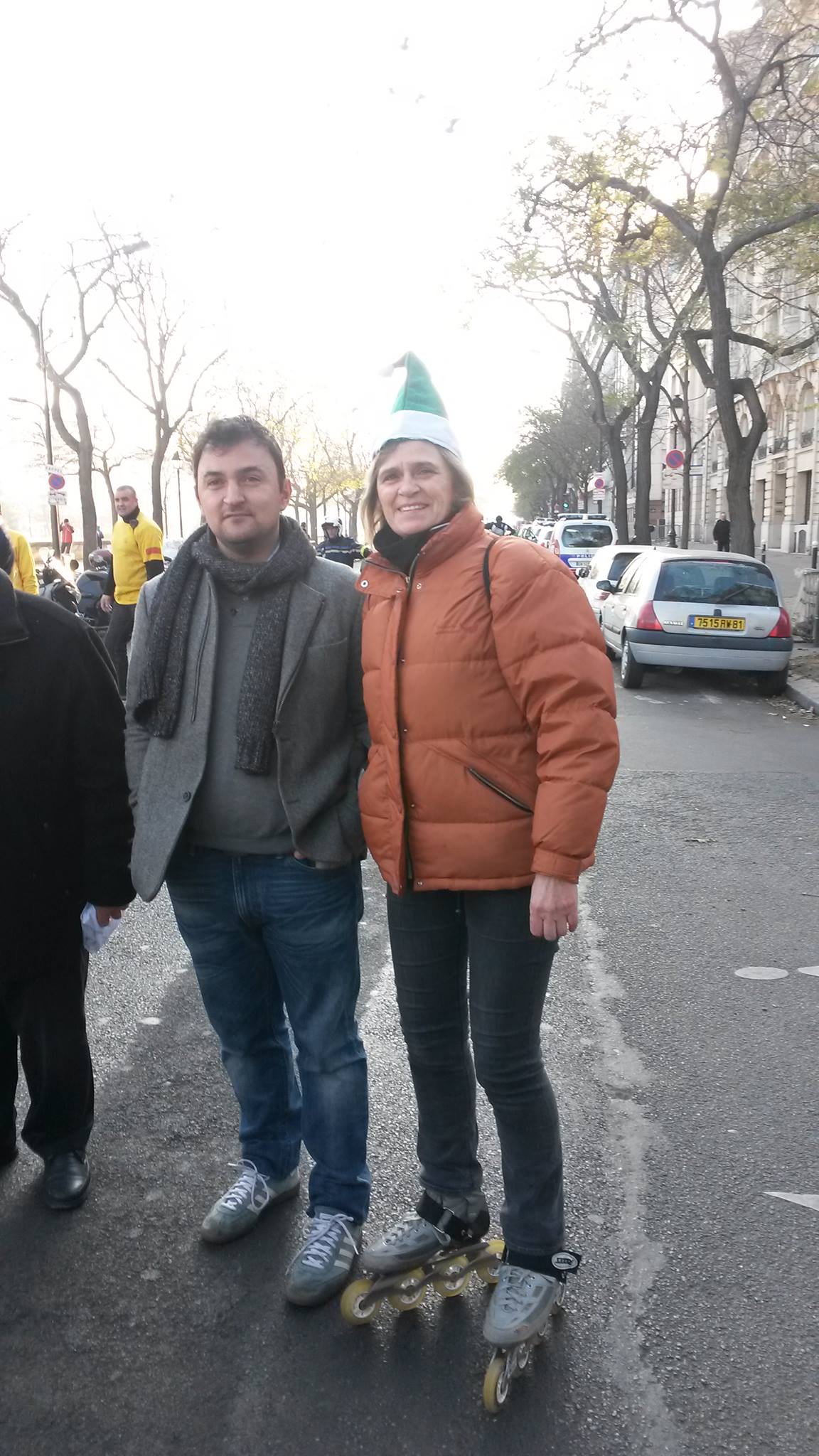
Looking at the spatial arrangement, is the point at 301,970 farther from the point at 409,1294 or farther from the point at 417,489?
the point at 417,489

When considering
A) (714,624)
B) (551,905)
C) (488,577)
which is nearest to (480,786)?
(551,905)

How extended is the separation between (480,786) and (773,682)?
37.7 ft

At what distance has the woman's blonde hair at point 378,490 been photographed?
255cm

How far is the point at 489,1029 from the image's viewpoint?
8.15 ft

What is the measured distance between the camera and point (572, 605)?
2344mm

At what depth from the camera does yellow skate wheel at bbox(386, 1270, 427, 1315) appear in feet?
8.63

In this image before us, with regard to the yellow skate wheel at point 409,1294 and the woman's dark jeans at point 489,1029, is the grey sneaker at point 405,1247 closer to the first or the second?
the yellow skate wheel at point 409,1294

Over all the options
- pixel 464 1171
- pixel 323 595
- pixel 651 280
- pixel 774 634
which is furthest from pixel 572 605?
pixel 651 280

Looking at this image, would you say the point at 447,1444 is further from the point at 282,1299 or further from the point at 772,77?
the point at 772,77

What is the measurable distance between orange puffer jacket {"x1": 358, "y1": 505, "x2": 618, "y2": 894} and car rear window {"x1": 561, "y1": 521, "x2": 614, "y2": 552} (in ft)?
91.9

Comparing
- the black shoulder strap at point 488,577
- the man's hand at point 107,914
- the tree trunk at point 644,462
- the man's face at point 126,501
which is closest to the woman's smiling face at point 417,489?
the black shoulder strap at point 488,577

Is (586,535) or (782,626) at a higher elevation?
(782,626)

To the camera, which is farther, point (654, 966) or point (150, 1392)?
point (654, 966)

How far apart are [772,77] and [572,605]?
1967cm
